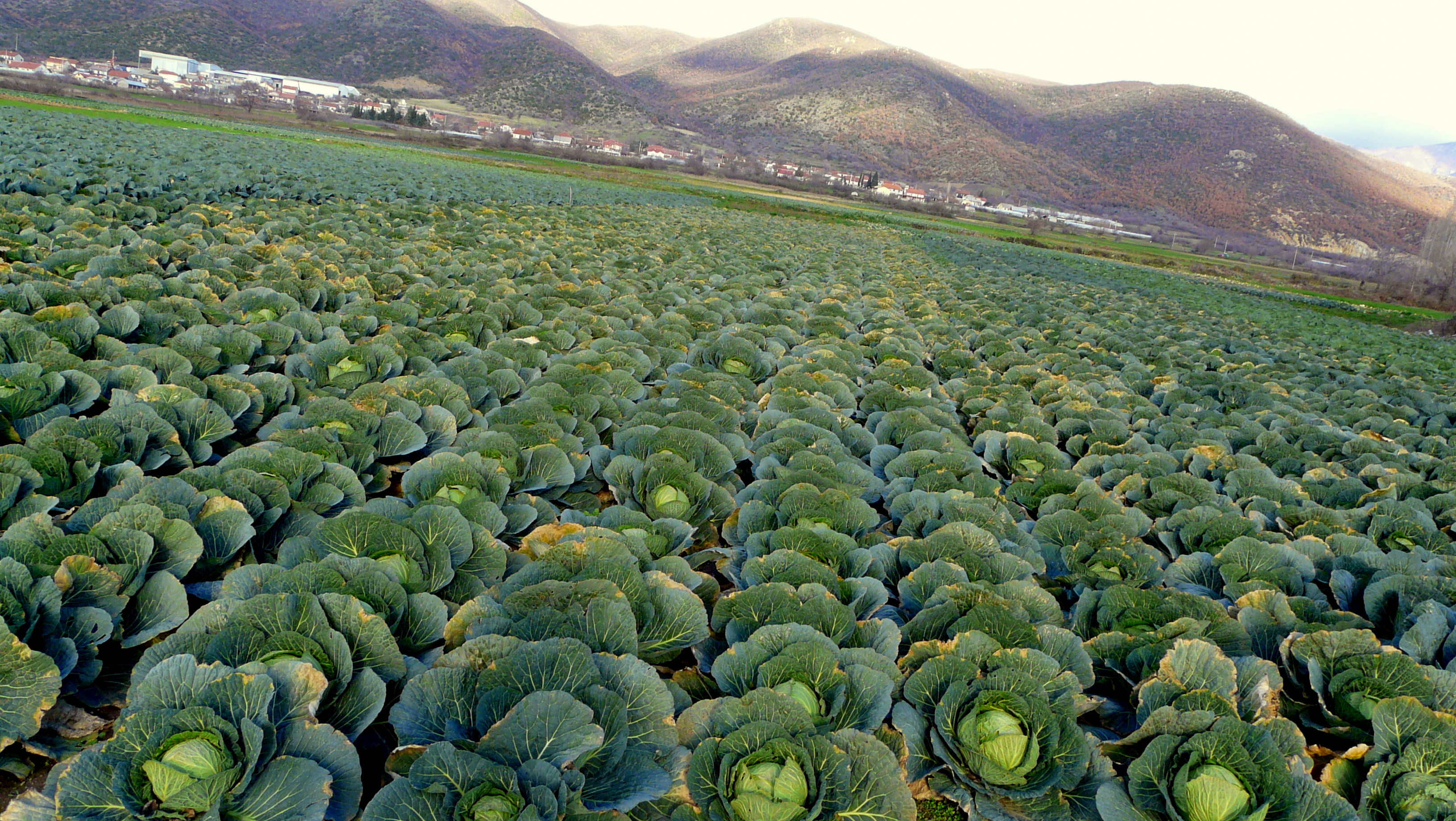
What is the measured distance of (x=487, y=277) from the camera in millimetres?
9734

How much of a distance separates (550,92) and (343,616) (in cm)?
15613

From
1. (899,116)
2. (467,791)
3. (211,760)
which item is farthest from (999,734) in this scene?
(899,116)

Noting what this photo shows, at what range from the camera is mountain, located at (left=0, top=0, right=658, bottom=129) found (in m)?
132

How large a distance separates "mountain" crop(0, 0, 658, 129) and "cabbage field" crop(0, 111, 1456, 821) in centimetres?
13579

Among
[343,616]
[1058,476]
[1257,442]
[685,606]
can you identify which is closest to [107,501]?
[343,616]

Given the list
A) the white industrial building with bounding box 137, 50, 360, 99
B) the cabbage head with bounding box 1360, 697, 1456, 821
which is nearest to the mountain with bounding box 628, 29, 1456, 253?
the white industrial building with bounding box 137, 50, 360, 99

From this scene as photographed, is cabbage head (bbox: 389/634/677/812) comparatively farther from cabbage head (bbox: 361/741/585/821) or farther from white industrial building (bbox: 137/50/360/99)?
white industrial building (bbox: 137/50/360/99)

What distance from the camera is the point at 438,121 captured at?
95.1 metres

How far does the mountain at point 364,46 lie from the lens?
13238cm

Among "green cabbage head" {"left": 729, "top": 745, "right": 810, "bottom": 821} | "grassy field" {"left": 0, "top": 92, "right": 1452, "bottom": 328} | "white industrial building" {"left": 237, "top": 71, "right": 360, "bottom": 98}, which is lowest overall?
"green cabbage head" {"left": 729, "top": 745, "right": 810, "bottom": 821}

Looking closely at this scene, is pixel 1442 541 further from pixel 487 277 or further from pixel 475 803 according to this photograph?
pixel 487 277

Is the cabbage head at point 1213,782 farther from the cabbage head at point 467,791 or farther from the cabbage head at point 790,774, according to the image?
the cabbage head at point 467,791

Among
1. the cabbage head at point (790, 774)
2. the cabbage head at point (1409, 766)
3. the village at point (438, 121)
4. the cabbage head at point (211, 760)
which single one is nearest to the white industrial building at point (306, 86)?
the village at point (438, 121)

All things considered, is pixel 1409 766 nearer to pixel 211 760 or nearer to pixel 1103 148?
pixel 211 760
